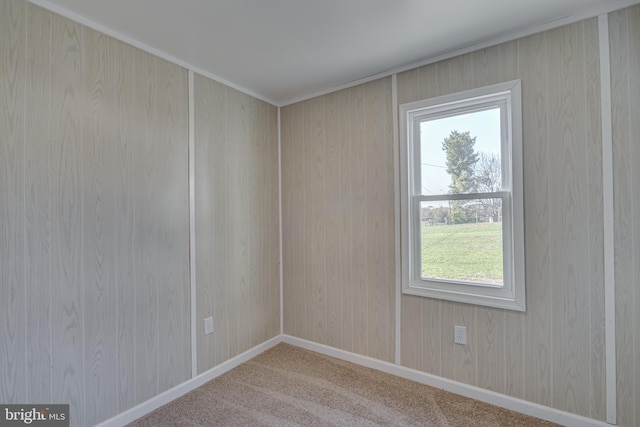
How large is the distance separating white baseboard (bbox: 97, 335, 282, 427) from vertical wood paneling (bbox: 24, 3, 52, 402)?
45 centimetres

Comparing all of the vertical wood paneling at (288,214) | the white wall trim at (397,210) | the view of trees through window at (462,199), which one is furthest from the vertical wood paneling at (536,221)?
the vertical wood paneling at (288,214)

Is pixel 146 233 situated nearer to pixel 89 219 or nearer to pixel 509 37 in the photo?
pixel 89 219

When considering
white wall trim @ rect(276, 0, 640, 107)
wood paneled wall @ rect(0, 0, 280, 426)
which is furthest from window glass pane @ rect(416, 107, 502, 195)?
wood paneled wall @ rect(0, 0, 280, 426)

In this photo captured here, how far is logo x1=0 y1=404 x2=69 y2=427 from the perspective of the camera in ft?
4.87

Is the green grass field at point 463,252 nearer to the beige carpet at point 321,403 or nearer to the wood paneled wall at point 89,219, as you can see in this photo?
the beige carpet at point 321,403

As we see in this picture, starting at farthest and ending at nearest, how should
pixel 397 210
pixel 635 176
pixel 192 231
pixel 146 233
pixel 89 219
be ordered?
pixel 397 210
pixel 192 231
pixel 146 233
pixel 89 219
pixel 635 176

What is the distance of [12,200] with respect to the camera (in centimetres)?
150

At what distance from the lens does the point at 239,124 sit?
8.93 feet

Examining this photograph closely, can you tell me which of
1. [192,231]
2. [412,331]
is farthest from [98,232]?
[412,331]

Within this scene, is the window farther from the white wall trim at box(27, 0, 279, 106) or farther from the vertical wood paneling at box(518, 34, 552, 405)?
the white wall trim at box(27, 0, 279, 106)

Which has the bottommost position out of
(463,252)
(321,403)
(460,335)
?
(321,403)

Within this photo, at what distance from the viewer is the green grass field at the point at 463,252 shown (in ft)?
6.86

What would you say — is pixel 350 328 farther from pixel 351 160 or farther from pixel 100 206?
pixel 100 206

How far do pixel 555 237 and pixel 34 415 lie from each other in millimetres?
3019
